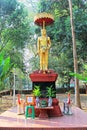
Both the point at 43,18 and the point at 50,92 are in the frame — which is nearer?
the point at 50,92

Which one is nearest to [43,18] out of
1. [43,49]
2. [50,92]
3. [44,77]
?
[43,49]

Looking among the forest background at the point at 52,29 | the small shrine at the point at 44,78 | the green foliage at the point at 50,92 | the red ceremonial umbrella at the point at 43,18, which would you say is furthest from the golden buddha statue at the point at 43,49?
the forest background at the point at 52,29

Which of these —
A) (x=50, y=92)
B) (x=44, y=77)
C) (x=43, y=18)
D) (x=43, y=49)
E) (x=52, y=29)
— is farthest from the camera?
(x=52, y=29)

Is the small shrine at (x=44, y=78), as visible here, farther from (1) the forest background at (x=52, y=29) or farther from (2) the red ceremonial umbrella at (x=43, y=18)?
(1) the forest background at (x=52, y=29)

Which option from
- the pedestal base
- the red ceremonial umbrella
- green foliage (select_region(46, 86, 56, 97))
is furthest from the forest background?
green foliage (select_region(46, 86, 56, 97))

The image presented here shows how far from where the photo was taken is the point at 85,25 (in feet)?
47.7

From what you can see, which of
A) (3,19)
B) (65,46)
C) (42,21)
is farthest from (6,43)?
(42,21)

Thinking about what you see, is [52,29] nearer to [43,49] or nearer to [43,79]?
[43,49]

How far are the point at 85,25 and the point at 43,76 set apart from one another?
7.39 meters

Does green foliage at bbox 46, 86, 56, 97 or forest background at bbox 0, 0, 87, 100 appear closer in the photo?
green foliage at bbox 46, 86, 56, 97

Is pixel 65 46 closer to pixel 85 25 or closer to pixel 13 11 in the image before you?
pixel 85 25

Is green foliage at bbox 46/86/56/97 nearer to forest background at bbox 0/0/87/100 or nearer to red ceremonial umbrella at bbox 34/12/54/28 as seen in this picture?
red ceremonial umbrella at bbox 34/12/54/28

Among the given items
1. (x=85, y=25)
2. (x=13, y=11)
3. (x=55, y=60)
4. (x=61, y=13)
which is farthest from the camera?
(x=55, y=60)

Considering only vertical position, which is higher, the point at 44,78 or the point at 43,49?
the point at 43,49
